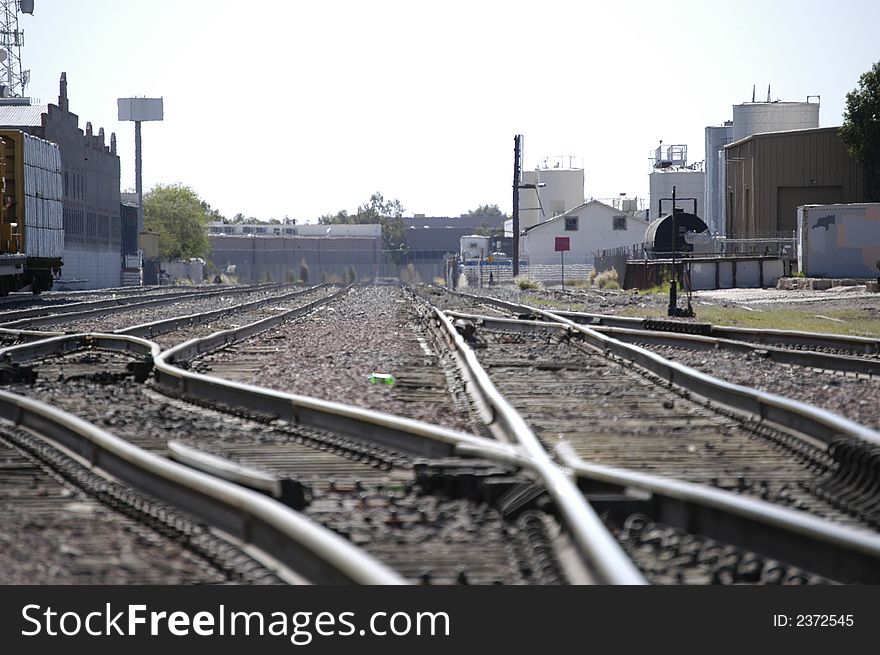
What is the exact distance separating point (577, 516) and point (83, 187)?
222 feet

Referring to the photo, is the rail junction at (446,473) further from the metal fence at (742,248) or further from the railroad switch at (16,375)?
the metal fence at (742,248)

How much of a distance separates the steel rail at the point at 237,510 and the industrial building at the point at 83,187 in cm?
5255

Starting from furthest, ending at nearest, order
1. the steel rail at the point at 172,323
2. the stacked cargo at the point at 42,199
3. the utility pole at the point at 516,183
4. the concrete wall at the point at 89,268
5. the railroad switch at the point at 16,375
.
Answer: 1. the utility pole at the point at 516,183
2. the concrete wall at the point at 89,268
3. the stacked cargo at the point at 42,199
4. the steel rail at the point at 172,323
5. the railroad switch at the point at 16,375

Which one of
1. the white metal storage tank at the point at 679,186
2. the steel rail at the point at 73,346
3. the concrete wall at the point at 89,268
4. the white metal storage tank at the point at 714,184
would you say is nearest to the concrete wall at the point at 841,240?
the steel rail at the point at 73,346

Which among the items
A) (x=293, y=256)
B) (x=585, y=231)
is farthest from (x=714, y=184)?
(x=293, y=256)

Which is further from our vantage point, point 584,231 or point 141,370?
point 584,231

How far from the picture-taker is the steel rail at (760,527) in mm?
4441

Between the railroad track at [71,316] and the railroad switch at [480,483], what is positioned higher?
the railroad track at [71,316]

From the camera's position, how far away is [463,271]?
79.7 meters

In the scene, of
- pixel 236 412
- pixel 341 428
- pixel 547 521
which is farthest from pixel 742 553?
pixel 236 412

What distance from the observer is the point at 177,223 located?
333ft

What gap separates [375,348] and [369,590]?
1303cm

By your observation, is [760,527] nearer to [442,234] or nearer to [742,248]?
[742,248]

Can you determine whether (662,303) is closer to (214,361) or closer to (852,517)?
(214,361)
